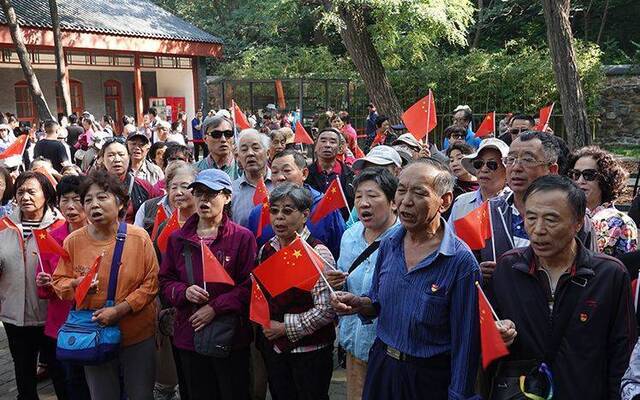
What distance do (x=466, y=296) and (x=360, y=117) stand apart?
17860 mm

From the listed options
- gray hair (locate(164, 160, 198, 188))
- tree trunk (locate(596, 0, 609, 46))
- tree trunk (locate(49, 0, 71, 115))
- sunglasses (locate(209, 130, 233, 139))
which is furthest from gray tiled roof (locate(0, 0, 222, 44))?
gray hair (locate(164, 160, 198, 188))

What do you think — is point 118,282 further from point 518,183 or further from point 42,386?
point 518,183

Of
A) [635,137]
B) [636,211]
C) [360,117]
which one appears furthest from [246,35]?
[636,211]

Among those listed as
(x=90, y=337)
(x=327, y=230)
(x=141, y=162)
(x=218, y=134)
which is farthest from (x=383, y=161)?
(x=141, y=162)

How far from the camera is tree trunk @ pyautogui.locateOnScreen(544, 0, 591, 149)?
9934 millimetres

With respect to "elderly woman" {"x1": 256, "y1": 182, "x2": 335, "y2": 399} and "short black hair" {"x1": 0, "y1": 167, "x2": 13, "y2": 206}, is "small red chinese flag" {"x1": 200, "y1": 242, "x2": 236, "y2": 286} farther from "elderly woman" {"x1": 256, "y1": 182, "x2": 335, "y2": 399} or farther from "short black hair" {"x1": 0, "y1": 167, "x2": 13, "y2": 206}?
"short black hair" {"x1": 0, "y1": 167, "x2": 13, "y2": 206}

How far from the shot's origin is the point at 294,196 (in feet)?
11.5

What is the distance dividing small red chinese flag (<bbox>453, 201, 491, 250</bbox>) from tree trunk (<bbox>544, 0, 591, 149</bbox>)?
786 cm

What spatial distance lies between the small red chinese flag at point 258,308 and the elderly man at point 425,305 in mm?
574

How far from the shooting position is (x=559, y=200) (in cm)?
251

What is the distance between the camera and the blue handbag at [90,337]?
340cm

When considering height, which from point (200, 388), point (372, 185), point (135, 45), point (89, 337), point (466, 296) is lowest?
point (200, 388)

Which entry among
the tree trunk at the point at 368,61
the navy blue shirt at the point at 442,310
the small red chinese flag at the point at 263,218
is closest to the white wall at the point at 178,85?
the tree trunk at the point at 368,61

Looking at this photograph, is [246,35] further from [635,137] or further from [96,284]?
[96,284]
